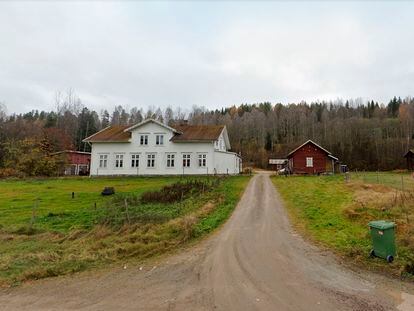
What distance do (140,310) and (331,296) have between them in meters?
4.26

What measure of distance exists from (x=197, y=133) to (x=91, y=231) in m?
29.0

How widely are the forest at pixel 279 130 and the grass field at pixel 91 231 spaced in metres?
28.7

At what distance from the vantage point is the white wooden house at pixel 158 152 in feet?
131

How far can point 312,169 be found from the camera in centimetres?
4388

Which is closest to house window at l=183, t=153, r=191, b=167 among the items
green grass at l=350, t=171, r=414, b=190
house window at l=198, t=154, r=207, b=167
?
house window at l=198, t=154, r=207, b=167

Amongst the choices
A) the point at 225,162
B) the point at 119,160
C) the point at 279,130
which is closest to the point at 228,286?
the point at 225,162

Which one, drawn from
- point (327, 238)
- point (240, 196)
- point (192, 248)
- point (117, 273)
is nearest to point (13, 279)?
point (117, 273)

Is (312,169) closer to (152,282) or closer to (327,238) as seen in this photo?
(327,238)

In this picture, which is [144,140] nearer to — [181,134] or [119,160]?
[119,160]

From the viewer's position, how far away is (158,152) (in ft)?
134

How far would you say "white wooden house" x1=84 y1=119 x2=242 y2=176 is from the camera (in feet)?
131

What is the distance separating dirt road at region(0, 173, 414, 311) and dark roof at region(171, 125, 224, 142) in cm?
2900

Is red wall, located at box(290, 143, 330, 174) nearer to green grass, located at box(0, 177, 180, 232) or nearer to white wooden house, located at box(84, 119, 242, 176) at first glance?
white wooden house, located at box(84, 119, 242, 176)

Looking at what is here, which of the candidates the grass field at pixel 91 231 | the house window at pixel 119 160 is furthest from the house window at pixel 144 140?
the grass field at pixel 91 231
